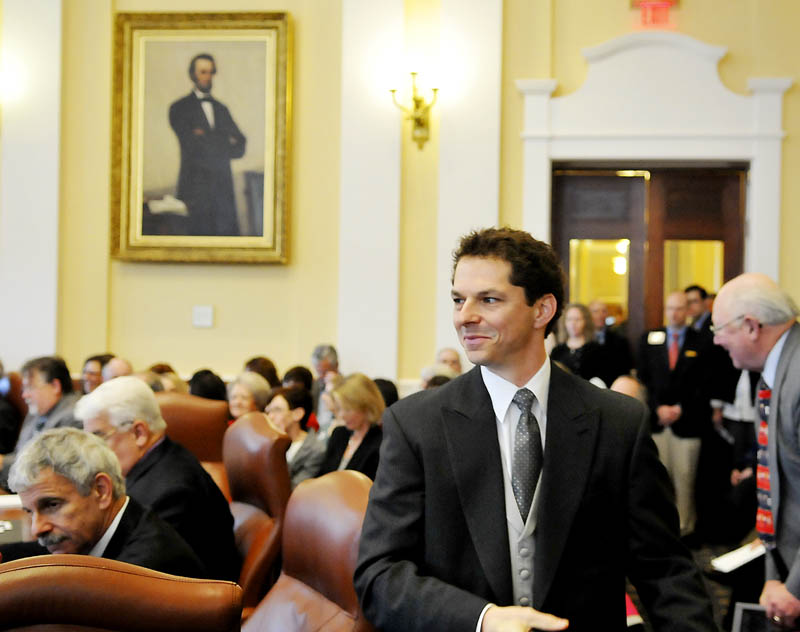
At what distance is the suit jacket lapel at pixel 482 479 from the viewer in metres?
1.90

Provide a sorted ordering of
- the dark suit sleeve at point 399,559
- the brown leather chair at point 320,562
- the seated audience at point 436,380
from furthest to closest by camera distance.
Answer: the seated audience at point 436,380
the brown leather chair at point 320,562
the dark suit sleeve at point 399,559

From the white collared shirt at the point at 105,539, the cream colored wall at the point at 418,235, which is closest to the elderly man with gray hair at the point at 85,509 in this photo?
the white collared shirt at the point at 105,539

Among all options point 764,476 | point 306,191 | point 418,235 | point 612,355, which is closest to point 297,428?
point 612,355

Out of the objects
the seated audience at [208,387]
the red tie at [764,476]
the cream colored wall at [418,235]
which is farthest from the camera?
→ the cream colored wall at [418,235]

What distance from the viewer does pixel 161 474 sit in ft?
11.0

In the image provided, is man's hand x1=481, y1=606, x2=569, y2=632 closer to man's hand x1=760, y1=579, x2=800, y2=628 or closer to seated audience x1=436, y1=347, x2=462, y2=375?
man's hand x1=760, y1=579, x2=800, y2=628

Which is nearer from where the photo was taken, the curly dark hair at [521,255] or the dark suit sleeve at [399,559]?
the dark suit sleeve at [399,559]

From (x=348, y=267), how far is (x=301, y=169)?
37.4 inches

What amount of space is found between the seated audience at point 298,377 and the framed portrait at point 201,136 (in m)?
1.31

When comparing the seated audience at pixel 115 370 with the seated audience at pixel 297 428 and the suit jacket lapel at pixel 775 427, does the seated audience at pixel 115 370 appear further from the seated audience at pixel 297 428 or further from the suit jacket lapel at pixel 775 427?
the suit jacket lapel at pixel 775 427

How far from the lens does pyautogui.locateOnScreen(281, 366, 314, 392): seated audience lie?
706 cm

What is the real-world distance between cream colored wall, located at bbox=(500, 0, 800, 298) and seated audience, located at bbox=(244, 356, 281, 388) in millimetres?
2274

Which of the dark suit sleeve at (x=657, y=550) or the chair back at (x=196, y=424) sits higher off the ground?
the dark suit sleeve at (x=657, y=550)

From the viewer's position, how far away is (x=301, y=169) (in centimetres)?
827
